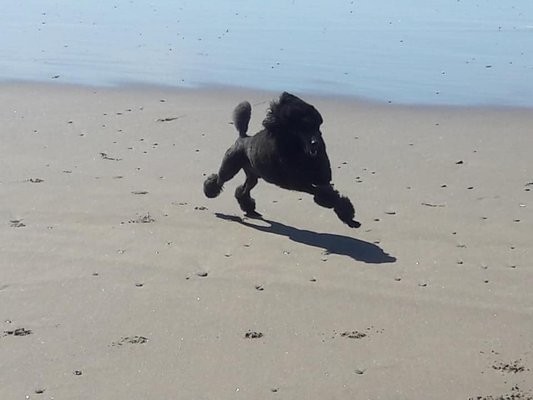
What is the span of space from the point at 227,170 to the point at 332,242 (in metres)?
1.33

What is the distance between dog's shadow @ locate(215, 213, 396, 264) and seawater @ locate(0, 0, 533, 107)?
614 centimetres

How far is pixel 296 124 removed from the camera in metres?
8.09

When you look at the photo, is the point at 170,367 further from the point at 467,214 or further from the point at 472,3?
the point at 472,3

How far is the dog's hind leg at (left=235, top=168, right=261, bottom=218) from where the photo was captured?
8.83 metres

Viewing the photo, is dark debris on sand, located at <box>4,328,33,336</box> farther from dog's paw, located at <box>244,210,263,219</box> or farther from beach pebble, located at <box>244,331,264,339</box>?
dog's paw, located at <box>244,210,263,219</box>

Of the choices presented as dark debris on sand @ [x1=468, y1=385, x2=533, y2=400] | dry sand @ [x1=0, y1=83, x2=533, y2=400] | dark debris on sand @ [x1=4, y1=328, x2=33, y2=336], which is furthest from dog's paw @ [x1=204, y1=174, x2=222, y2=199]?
dark debris on sand @ [x1=468, y1=385, x2=533, y2=400]

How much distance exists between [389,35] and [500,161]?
1019 cm

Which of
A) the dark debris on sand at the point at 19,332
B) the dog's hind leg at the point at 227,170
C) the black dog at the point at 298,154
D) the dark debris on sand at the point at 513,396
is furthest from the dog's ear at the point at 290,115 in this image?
the dark debris on sand at the point at 513,396

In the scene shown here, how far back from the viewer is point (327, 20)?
76.8 ft

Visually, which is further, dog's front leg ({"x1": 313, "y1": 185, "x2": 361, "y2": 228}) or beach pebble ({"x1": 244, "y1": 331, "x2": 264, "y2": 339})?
dog's front leg ({"x1": 313, "y1": 185, "x2": 361, "y2": 228})

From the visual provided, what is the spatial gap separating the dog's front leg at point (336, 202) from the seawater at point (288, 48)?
6.38 metres

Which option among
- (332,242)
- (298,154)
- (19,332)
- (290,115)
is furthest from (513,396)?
(290,115)

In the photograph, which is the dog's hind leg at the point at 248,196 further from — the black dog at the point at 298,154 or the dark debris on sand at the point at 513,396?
the dark debris on sand at the point at 513,396

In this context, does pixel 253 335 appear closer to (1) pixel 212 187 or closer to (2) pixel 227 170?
(2) pixel 227 170
